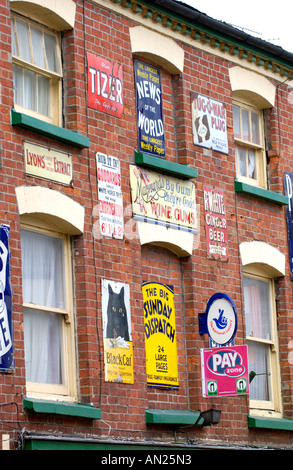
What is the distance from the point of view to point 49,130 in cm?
1350

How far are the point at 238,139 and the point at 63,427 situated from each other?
20.1ft

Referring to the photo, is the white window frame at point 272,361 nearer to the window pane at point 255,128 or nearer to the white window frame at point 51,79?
the window pane at point 255,128

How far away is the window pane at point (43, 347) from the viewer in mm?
13180

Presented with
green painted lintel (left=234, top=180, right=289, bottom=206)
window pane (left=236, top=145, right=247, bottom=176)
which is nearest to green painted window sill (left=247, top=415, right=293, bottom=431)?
green painted lintel (left=234, top=180, right=289, bottom=206)

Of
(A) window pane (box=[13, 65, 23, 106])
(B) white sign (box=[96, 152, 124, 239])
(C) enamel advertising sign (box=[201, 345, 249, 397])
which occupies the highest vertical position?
(A) window pane (box=[13, 65, 23, 106])

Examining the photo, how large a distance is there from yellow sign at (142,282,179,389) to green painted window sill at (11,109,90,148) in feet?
7.10

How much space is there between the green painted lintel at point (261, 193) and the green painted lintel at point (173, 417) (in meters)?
3.51

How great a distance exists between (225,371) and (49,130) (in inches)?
150

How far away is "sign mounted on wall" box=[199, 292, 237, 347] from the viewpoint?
1491 centimetres

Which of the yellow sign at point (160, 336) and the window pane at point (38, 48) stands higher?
the window pane at point (38, 48)

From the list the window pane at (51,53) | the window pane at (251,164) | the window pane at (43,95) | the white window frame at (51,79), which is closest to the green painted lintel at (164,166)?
the white window frame at (51,79)

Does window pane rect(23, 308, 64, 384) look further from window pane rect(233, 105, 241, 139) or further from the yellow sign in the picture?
window pane rect(233, 105, 241, 139)

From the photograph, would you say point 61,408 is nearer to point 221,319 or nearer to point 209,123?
point 221,319
